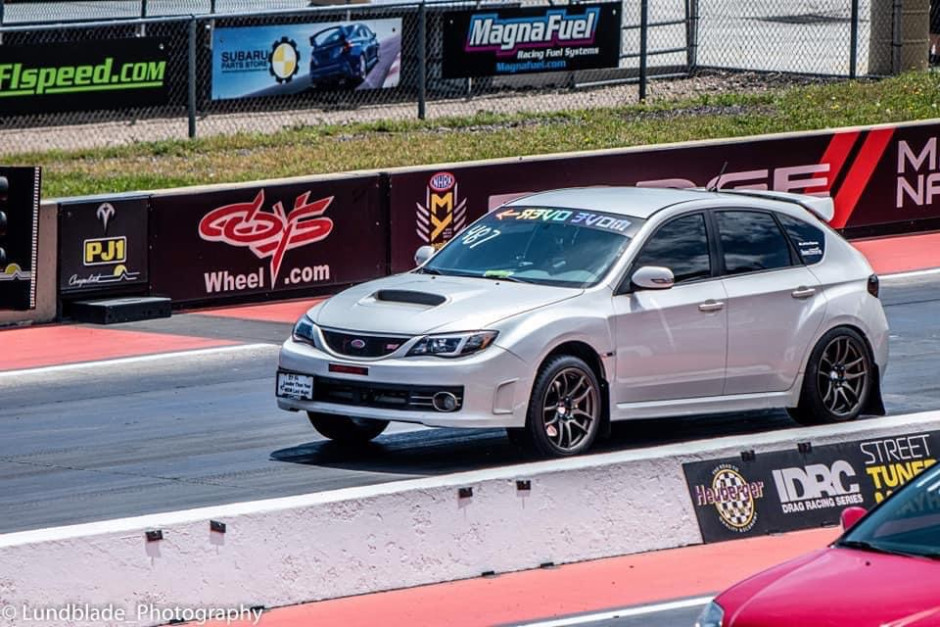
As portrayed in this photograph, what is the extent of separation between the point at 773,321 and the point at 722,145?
33.8 feet

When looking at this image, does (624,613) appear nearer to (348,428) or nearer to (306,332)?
(306,332)

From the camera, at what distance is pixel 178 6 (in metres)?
34.2

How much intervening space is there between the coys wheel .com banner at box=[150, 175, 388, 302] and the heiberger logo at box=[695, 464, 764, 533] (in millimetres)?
9255

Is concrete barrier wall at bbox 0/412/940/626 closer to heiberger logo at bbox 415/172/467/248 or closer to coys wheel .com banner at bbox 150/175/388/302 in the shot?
coys wheel .com banner at bbox 150/175/388/302

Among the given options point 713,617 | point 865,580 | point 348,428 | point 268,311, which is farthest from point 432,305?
point 268,311

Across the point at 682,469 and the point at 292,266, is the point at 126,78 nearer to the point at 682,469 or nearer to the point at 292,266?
the point at 292,266

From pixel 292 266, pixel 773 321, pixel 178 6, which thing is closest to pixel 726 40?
pixel 178 6

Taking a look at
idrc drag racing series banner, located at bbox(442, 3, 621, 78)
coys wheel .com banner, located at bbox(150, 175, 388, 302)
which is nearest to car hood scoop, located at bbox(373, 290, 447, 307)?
coys wheel .com banner, located at bbox(150, 175, 388, 302)

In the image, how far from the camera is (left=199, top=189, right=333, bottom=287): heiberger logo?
20.4 metres

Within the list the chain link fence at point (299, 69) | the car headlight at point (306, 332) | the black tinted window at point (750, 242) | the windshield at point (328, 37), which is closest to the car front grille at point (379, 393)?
the car headlight at point (306, 332)

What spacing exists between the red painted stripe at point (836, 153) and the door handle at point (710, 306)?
1131 centimetres

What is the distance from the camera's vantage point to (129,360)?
698 inches

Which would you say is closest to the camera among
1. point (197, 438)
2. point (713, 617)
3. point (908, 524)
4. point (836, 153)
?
point (713, 617)

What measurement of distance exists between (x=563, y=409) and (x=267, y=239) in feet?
27.1
